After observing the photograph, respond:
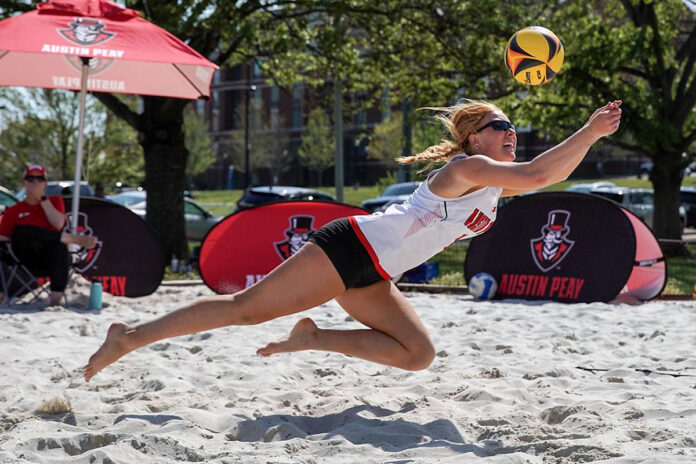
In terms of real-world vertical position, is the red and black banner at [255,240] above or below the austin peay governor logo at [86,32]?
below

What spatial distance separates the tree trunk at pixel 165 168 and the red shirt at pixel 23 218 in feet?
18.5

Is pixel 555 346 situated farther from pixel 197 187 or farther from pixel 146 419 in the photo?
pixel 197 187

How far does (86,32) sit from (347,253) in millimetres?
4887

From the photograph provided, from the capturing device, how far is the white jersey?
159 inches

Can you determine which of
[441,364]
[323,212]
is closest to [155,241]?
[323,212]

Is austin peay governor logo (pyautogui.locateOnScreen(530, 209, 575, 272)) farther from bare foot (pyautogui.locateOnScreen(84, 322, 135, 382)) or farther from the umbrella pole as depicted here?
bare foot (pyautogui.locateOnScreen(84, 322, 135, 382))

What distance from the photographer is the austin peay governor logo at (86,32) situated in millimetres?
7648

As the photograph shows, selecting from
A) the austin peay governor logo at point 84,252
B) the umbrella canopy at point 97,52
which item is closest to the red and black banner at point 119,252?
the austin peay governor logo at point 84,252

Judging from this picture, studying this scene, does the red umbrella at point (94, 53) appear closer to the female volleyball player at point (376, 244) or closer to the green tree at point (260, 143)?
the female volleyball player at point (376, 244)

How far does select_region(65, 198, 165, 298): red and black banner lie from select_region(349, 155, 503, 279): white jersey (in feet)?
20.5

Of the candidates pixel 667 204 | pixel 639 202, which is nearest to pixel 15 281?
pixel 667 204

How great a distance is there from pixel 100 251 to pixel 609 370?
6368 millimetres

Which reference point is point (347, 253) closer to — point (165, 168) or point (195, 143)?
point (165, 168)

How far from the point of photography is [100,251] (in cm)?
975
